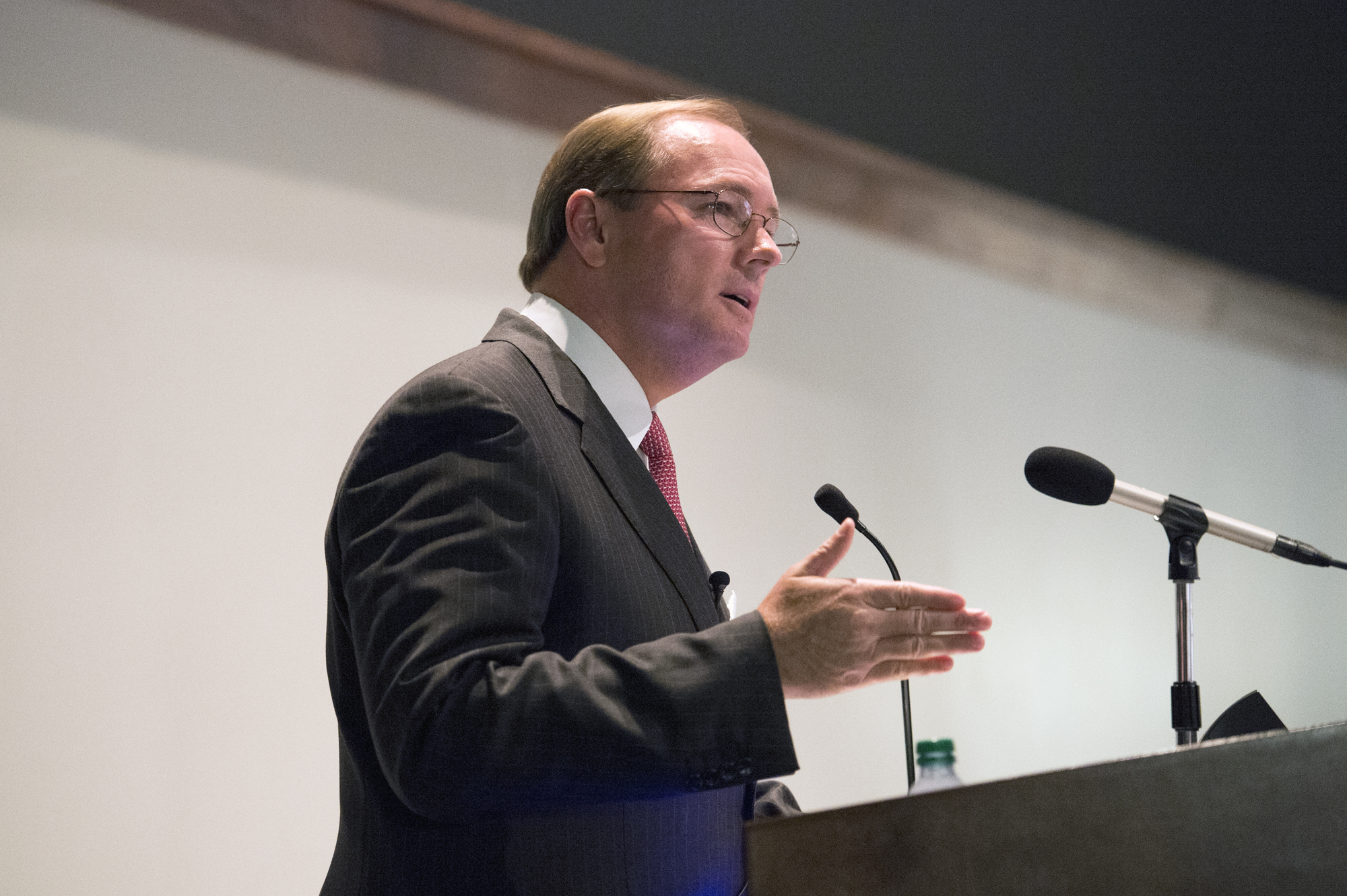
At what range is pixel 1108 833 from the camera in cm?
75

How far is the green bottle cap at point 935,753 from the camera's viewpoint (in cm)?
134

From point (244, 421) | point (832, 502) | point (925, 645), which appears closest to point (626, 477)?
point (832, 502)

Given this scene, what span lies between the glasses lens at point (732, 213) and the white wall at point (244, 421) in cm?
82

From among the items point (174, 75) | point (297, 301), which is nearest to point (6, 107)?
point (174, 75)

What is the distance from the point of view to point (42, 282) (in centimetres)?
201

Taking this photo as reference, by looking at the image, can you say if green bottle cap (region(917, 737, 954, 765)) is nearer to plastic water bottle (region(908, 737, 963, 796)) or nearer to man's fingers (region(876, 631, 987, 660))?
plastic water bottle (region(908, 737, 963, 796))

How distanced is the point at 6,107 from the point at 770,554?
1931 mm

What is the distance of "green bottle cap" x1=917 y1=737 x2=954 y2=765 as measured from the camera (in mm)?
1344

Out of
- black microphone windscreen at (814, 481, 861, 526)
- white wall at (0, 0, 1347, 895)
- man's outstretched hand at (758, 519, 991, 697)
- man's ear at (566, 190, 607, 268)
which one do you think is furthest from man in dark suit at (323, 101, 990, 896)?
white wall at (0, 0, 1347, 895)

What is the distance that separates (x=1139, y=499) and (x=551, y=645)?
874mm

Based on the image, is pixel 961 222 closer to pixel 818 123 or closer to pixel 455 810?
pixel 818 123

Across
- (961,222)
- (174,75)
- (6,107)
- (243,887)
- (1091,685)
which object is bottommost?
(243,887)

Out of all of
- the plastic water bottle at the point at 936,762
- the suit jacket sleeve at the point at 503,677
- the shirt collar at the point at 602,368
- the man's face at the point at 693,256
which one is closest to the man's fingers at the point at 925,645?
the suit jacket sleeve at the point at 503,677

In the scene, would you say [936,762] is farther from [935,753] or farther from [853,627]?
[853,627]
